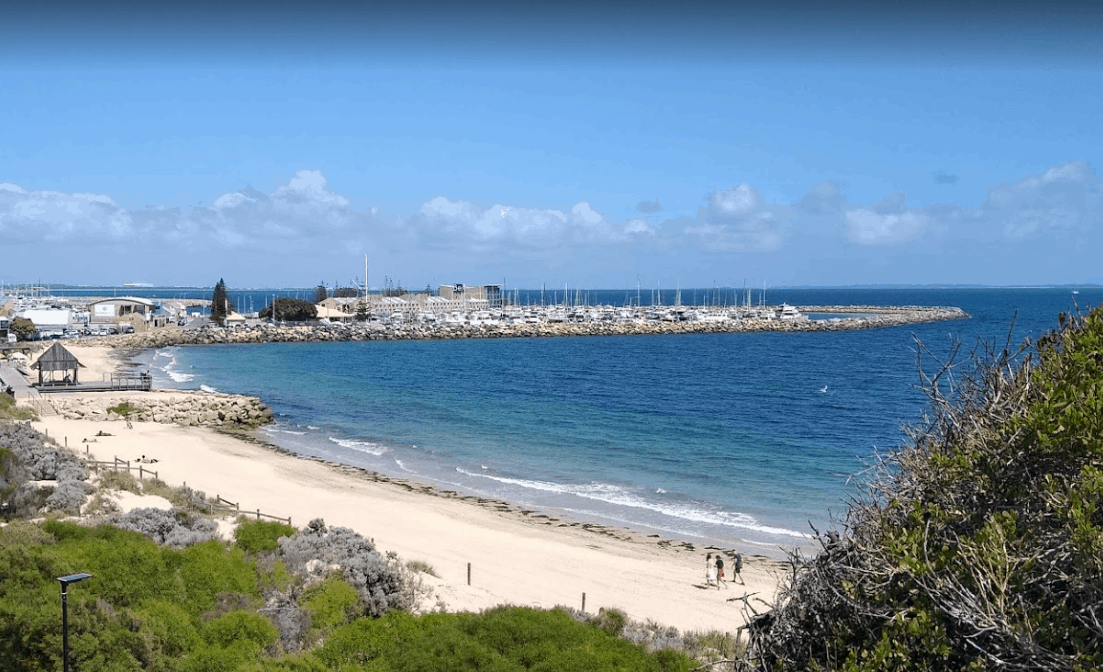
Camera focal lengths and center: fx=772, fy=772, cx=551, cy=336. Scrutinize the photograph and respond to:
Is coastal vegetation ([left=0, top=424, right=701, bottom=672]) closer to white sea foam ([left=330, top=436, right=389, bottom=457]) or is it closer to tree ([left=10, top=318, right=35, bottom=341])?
white sea foam ([left=330, top=436, right=389, bottom=457])

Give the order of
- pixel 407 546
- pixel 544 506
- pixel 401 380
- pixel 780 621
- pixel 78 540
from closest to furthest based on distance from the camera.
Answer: pixel 780 621, pixel 78 540, pixel 407 546, pixel 544 506, pixel 401 380

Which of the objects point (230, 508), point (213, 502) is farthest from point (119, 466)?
point (230, 508)

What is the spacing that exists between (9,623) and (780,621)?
886 centimetres

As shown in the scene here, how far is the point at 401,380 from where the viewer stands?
2242 inches

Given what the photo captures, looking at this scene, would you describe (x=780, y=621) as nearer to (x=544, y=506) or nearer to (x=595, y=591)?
(x=595, y=591)

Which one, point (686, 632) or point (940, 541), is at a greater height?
point (940, 541)

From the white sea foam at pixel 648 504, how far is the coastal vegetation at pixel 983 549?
1656cm


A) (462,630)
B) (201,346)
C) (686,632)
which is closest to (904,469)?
(462,630)

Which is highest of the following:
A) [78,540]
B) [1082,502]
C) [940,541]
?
[1082,502]

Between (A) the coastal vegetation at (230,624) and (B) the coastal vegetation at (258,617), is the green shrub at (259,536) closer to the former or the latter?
(B) the coastal vegetation at (258,617)

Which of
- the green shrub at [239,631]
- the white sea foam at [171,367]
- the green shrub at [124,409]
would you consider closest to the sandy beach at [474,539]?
the green shrub at [239,631]

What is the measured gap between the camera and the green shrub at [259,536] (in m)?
14.5

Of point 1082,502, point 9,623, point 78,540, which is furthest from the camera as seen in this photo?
point 78,540

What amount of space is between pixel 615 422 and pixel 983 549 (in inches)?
1371
